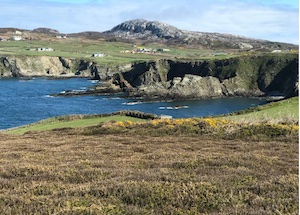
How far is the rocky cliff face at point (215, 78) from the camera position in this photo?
12581 centimetres

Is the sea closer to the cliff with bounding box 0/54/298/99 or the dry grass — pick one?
the cliff with bounding box 0/54/298/99

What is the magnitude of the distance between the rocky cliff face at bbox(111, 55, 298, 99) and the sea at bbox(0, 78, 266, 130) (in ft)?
26.3

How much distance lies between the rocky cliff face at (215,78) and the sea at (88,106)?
801 centimetres

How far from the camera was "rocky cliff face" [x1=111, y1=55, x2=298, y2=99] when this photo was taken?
413 ft

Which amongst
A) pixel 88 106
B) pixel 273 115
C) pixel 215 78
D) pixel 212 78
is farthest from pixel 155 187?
pixel 215 78

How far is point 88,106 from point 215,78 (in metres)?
53.0

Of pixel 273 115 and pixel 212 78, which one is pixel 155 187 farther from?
pixel 212 78

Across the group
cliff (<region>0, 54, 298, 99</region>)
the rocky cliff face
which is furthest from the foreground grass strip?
the rocky cliff face

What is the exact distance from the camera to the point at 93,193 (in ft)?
29.0

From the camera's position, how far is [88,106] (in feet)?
336

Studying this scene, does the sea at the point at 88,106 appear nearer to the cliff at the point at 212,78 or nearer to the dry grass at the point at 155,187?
the cliff at the point at 212,78

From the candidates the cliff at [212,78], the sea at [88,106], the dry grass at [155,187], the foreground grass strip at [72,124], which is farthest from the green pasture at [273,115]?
the cliff at [212,78]

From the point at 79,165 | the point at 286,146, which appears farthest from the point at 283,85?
the point at 79,165

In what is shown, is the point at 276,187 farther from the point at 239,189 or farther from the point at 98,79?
the point at 98,79
